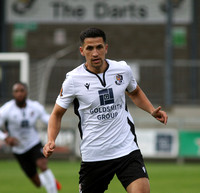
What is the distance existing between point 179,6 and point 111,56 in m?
3.37

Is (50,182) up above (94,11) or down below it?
below

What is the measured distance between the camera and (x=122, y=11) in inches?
1060

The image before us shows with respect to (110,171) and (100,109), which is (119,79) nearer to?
(100,109)

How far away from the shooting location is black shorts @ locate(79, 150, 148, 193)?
21.8 ft

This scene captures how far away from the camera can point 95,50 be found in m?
6.49

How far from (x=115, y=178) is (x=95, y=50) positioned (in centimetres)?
989

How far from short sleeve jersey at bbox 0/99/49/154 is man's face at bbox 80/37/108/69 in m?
5.48

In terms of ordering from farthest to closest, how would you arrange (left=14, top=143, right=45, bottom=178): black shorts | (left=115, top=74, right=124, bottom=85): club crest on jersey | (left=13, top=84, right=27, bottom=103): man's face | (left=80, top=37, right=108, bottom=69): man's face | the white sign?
the white sign
(left=14, top=143, right=45, bottom=178): black shorts
(left=13, top=84, right=27, bottom=103): man's face
(left=115, top=74, right=124, bottom=85): club crest on jersey
(left=80, top=37, right=108, bottom=69): man's face

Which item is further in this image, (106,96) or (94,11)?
(94,11)

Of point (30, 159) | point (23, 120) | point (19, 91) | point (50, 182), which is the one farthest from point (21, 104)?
point (50, 182)

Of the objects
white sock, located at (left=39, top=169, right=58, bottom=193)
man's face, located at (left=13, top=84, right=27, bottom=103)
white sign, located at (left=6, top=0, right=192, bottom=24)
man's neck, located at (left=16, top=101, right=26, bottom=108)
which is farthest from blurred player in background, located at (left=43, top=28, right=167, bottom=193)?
white sign, located at (left=6, top=0, right=192, bottom=24)

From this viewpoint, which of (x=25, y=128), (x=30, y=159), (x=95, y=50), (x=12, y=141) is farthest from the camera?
(x=25, y=128)

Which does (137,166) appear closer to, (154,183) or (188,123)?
(154,183)

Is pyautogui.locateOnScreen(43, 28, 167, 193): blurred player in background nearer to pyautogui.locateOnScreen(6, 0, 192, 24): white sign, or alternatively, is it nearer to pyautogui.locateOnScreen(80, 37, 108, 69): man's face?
pyautogui.locateOnScreen(80, 37, 108, 69): man's face
